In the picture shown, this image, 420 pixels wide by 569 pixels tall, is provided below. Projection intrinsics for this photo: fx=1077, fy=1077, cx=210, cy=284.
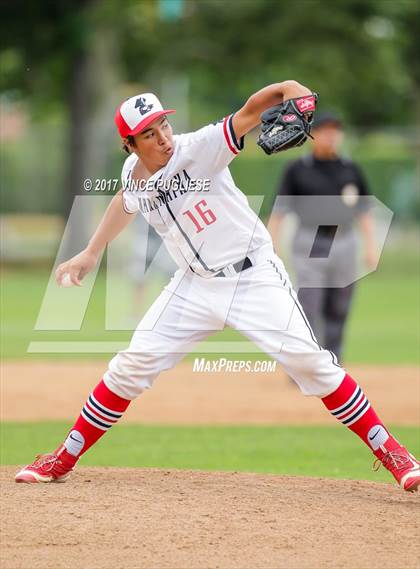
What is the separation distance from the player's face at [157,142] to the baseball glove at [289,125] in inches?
26.1

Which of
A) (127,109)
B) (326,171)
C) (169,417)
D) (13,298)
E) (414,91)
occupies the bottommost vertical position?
(414,91)

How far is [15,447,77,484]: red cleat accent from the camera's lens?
6.31m

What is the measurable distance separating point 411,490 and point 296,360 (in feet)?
3.24

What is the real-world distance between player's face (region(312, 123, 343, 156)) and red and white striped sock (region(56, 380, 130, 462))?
5.15m

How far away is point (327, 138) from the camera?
35.5 feet

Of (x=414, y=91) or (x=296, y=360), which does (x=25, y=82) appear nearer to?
(x=414, y=91)

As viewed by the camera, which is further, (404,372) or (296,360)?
(404,372)

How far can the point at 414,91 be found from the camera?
1551 inches

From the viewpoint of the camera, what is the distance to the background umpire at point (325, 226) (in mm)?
10844

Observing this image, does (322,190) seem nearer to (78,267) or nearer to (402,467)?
(78,267)

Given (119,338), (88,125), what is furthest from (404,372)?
(88,125)

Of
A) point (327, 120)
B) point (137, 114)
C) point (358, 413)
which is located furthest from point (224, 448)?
point (327, 120)

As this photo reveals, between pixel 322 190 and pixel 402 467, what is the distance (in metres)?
5.19

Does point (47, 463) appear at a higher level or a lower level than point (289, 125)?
lower
